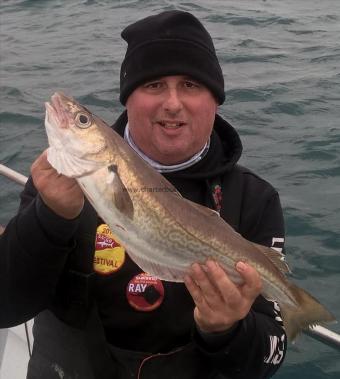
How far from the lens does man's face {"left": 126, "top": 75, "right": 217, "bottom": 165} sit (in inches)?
129

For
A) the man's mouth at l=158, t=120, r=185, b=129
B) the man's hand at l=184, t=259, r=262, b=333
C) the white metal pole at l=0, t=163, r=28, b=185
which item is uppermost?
the man's mouth at l=158, t=120, r=185, b=129

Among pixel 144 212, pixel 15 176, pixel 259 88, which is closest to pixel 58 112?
pixel 144 212

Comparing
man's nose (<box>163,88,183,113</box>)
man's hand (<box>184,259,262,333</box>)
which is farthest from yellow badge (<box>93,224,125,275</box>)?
man's nose (<box>163,88,183,113</box>)

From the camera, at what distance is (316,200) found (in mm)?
7098

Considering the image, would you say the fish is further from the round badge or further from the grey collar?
the grey collar

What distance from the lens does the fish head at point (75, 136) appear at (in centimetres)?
277

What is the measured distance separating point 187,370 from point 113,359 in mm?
452

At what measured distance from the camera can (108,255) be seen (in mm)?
3398

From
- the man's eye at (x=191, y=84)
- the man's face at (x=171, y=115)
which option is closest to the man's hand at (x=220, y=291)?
the man's face at (x=171, y=115)

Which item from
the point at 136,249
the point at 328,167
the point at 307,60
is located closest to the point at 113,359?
the point at 136,249

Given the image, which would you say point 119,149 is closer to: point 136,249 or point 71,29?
point 136,249

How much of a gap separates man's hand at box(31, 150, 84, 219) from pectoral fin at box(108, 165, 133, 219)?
216 mm

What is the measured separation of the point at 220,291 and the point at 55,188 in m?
0.99

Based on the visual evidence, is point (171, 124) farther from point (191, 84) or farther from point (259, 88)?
point (259, 88)
